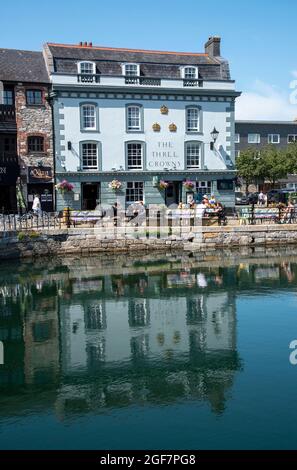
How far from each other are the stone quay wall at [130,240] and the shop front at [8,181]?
552cm

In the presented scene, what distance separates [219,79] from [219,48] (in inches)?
113

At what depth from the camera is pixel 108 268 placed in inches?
829

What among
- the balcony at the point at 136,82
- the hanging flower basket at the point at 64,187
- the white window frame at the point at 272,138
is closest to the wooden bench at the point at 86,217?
the hanging flower basket at the point at 64,187

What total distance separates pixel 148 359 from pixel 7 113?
20745 mm

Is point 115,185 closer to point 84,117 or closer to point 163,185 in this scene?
point 163,185

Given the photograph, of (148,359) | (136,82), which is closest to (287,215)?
(136,82)

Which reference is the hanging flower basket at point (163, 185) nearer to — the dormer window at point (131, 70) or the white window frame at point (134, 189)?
the white window frame at point (134, 189)

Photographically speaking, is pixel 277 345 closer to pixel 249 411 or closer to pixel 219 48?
pixel 249 411

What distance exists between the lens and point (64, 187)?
27141 mm

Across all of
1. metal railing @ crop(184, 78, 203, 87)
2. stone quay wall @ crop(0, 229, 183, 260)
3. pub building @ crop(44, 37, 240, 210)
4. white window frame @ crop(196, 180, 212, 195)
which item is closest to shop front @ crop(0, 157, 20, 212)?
pub building @ crop(44, 37, 240, 210)

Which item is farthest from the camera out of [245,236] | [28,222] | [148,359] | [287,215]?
[287,215]

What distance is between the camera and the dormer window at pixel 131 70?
1132 inches

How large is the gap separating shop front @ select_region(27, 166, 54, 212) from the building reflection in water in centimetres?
803
